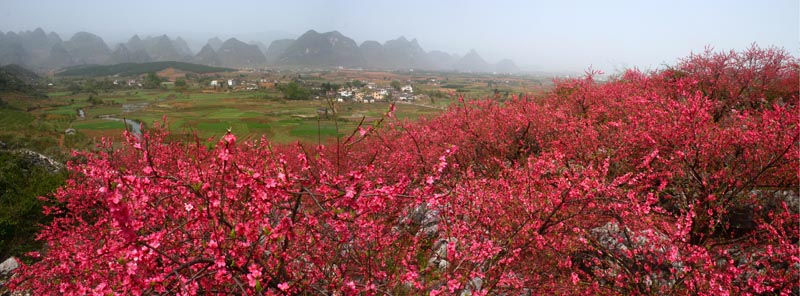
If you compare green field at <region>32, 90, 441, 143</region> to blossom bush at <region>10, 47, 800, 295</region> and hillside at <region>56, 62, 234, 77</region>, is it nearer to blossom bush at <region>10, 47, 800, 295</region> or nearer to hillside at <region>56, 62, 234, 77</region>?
blossom bush at <region>10, 47, 800, 295</region>

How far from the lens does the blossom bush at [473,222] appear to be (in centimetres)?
334

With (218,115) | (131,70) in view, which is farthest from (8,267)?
(131,70)

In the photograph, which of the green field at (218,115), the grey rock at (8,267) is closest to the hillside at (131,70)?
the green field at (218,115)

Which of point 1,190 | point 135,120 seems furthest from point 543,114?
point 135,120

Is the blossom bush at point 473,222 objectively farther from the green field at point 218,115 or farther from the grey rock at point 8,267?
the green field at point 218,115

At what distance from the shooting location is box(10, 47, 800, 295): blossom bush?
334 cm

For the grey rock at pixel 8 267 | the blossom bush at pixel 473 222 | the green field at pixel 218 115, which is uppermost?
the blossom bush at pixel 473 222

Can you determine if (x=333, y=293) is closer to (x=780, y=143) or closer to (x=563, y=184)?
(x=563, y=184)

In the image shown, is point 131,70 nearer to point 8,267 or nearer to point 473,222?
point 8,267

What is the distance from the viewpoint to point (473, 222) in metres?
5.55

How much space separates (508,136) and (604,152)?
3.67m

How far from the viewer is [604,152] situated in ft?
26.6

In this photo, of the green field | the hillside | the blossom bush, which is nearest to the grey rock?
the blossom bush

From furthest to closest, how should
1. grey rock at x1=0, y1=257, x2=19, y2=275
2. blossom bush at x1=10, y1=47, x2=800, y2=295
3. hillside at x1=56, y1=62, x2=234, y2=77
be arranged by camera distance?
hillside at x1=56, y1=62, x2=234, y2=77 < grey rock at x1=0, y1=257, x2=19, y2=275 < blossom bush at x1=10, y1=47, x2=800, y2=295
